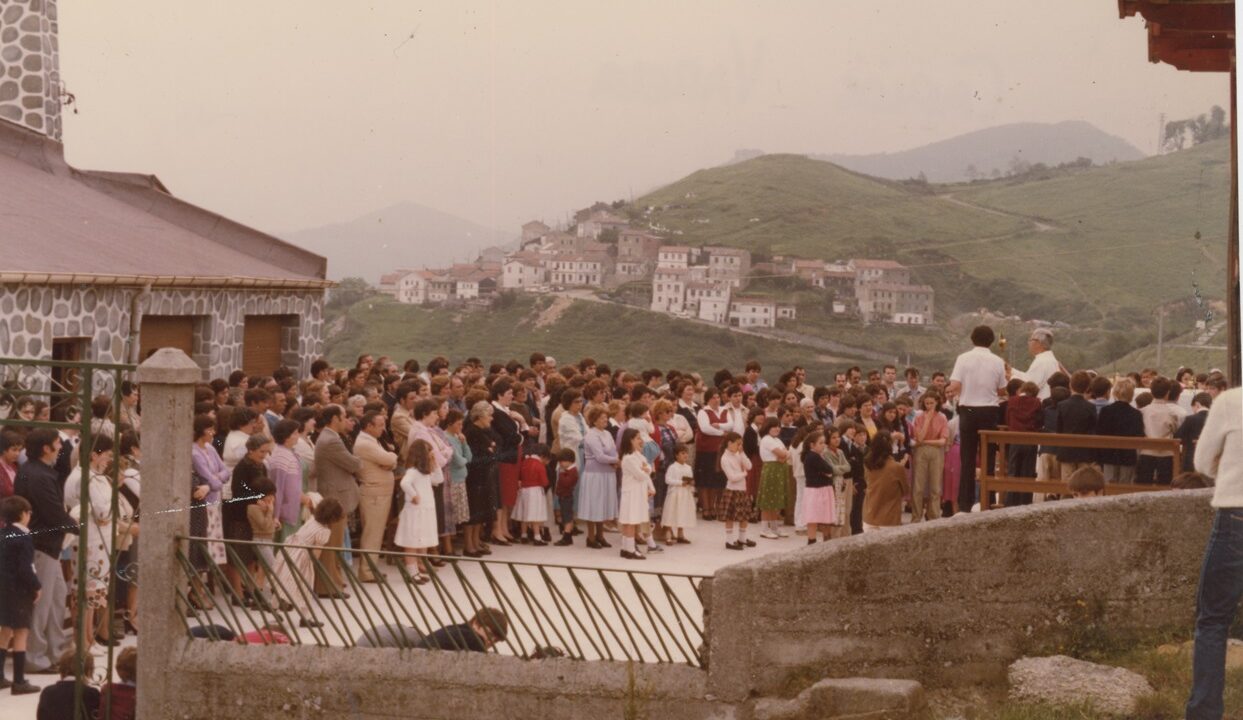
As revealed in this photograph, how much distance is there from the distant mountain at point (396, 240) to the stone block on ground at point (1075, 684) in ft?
172

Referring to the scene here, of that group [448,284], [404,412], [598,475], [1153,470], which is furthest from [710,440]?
[448,284]

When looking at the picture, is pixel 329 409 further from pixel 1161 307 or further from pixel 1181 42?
pixel 1161 307

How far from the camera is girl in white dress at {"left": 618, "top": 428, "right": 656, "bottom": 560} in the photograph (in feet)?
52.7

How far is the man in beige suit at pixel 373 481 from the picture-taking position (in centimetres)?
1396

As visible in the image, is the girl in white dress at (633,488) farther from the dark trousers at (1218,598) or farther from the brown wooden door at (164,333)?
the dark trousers at (1218,598)

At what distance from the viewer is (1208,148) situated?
7781cm

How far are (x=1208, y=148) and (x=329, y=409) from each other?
7319cm

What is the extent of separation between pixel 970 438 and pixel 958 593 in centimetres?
637

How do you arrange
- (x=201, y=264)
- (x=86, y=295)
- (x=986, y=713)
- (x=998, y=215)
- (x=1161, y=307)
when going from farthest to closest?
1. (x=998, y=215)
2. (x=1161, y=307)
3. (x=201, y=264)
4. (x=86, y=295)
5. (x=986, y=713)

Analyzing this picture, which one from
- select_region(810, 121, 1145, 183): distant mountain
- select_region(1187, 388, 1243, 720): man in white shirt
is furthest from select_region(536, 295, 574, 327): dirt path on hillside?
select_region(1187, 388, 1243, 720): man in white shirt

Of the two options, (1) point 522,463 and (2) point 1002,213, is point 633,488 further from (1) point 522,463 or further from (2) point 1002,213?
(2) point 1002,213

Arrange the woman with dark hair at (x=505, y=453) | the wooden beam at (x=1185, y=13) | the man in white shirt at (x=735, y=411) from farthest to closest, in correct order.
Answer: the man in white shirt at (x=735, y=411)
the woman with dark hair at (x=505, y=453)
the wooden beam at (x=1185, y=13)

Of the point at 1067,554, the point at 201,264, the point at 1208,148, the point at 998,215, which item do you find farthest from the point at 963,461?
the point at 998,215

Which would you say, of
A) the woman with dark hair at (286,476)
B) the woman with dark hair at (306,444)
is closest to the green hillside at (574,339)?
the woman with dark hair at (306,444)
